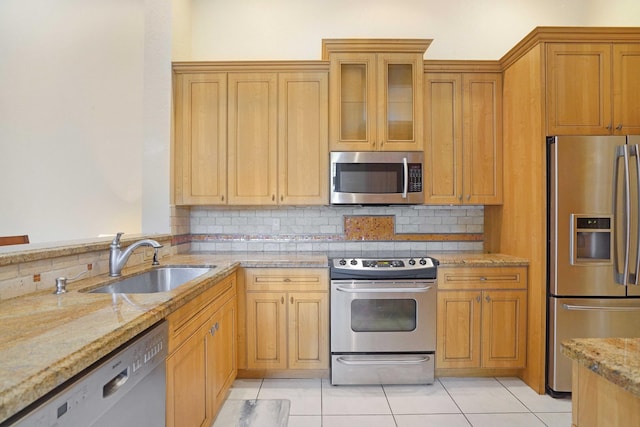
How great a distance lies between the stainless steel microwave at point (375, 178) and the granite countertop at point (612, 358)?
2018mm

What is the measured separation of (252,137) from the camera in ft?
9.87

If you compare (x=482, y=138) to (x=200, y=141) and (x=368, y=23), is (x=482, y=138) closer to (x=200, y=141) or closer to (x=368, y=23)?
(x=368, y=23)

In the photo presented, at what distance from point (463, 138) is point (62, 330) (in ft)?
9.85

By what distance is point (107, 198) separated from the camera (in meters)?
3.71

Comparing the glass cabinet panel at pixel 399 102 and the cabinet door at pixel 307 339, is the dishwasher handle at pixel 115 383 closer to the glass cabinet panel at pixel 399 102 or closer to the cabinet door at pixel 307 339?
the cabinet door at pixel 307 339

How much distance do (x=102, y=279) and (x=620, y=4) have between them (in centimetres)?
476

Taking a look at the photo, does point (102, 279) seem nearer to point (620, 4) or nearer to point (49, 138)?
point (49, 138)

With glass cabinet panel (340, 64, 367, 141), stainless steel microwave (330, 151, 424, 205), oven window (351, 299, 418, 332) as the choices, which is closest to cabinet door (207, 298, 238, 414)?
oven window (351, 299, 418, 332)

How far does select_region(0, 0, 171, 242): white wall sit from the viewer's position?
3695 millimetres

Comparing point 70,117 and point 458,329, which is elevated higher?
point 70,117

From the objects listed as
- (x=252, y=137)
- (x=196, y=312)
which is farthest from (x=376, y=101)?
(x=196, y=312)

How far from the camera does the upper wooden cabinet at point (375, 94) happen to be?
9.59ft

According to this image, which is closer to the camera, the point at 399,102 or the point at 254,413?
the point at 254,413

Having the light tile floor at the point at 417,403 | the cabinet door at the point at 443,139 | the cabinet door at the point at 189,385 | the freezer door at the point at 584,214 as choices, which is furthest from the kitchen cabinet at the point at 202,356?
the freezer door at the point at 584,214
